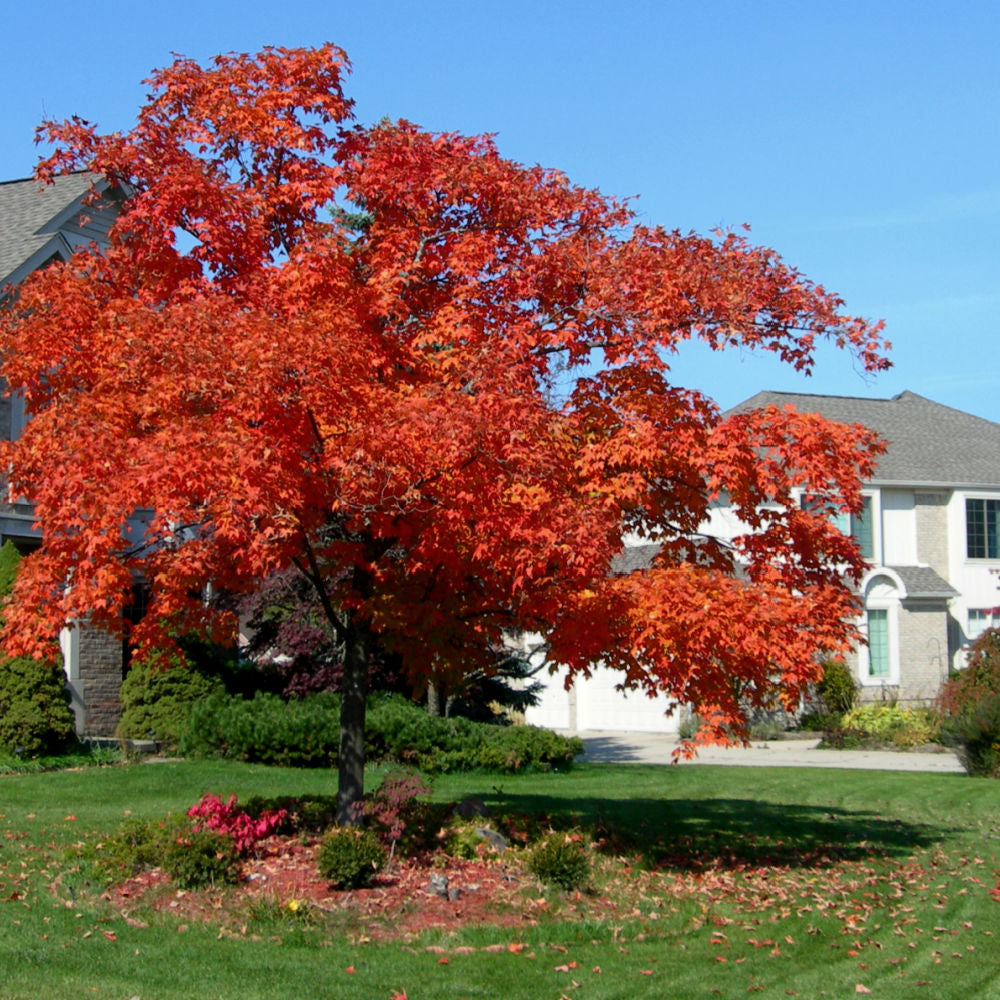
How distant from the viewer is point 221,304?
30.5 feet

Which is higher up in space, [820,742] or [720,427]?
[720,427]

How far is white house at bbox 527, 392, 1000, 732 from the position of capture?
31000mm

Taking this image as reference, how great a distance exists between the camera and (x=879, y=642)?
3122 cm

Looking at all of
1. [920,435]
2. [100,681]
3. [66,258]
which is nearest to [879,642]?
[920,435]

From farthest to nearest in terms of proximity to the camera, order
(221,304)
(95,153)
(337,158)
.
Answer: (337,158) → (95,153) → (221,304)

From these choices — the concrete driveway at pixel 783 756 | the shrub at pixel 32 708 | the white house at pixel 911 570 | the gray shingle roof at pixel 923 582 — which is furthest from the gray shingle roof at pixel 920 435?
the shrub at pixel 32 708

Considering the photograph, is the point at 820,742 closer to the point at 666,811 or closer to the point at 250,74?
the point at 666,811

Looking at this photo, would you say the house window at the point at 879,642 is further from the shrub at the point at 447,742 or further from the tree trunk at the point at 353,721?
the tree trunk at the point at 353,721

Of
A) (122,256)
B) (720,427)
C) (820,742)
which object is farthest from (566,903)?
(820,742)

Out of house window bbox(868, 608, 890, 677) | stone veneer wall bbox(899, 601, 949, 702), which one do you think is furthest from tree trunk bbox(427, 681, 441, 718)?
stone veneer wall bbox(899, 601, 949, 702)

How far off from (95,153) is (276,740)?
9810 millimetres

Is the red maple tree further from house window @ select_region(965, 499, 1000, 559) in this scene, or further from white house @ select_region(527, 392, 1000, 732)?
house window @ select_region(965, 499, 1000, 559)

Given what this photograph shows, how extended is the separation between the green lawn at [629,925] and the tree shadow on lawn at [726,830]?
Answer: 0.16 feet

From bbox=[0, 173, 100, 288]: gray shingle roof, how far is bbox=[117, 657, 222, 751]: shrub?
654 centimetres
